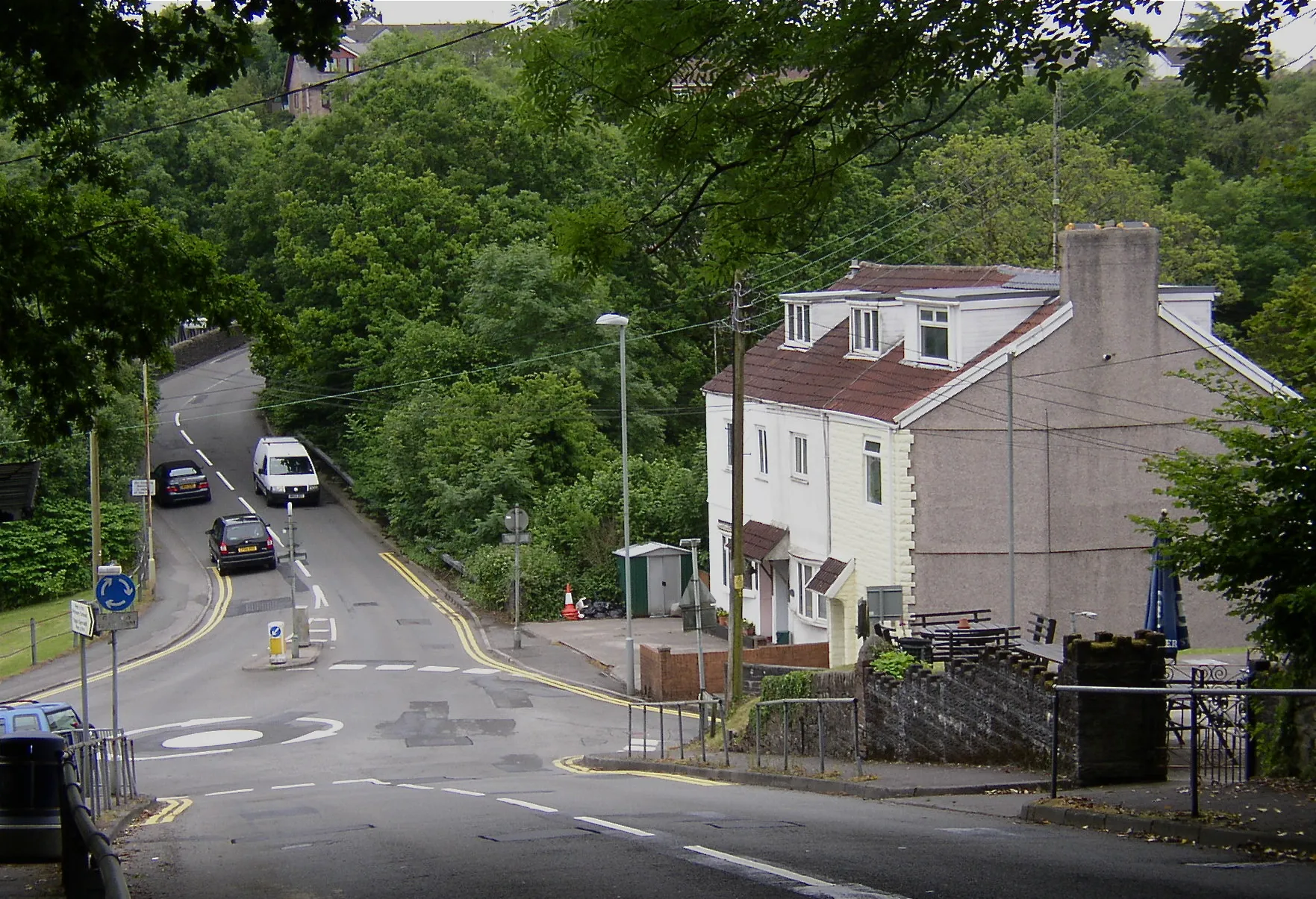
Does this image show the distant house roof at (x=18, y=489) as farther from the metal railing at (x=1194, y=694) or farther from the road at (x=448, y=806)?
the metal railing at (x=1194, y=694)

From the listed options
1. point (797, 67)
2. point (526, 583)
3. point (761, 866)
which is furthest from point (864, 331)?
point (761, 866)

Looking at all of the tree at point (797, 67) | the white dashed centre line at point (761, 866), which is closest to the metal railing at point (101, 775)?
the white dashed centre line at point (761, 866)

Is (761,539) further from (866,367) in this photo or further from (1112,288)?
(1112,288)

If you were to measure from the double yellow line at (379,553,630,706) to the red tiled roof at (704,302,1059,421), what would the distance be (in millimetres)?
8207

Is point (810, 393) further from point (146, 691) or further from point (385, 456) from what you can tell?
point (385, 456)

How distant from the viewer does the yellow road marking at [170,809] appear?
16234mm

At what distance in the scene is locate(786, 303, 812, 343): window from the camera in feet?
126

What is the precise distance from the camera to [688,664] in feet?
108

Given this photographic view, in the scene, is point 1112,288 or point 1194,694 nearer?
point 1194,694

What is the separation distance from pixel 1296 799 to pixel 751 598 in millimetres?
27718

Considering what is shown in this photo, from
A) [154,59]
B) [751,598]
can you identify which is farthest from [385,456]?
[154,59]

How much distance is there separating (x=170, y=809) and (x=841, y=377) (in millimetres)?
20321

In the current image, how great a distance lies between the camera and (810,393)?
3416 cm

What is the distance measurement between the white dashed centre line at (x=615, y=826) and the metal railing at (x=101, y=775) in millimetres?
4229
